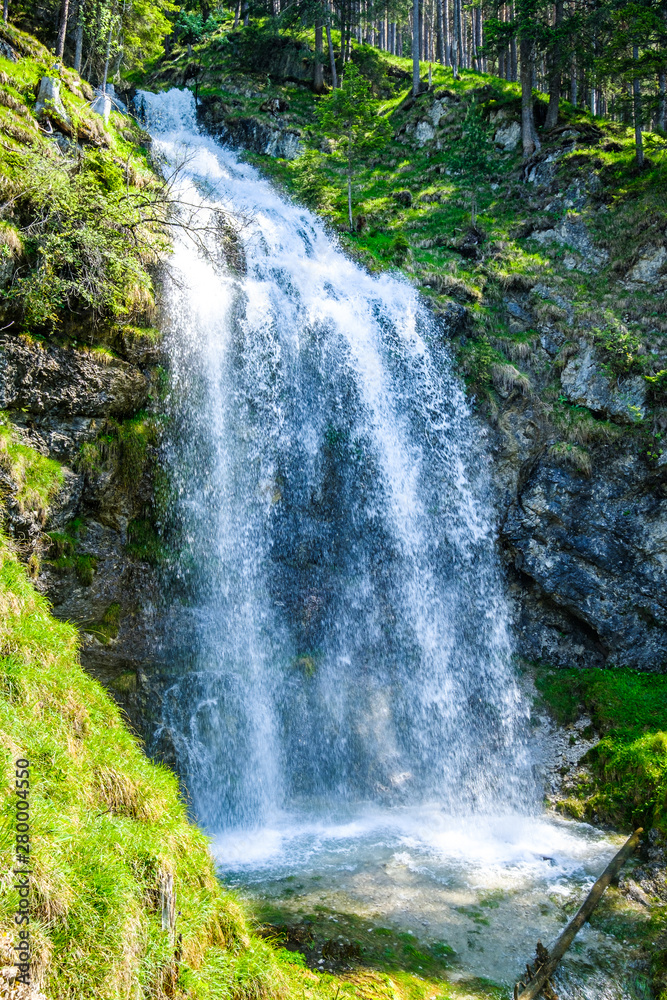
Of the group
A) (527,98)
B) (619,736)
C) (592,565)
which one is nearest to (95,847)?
(619,736)

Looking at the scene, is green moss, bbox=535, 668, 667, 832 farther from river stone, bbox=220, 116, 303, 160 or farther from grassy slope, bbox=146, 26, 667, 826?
river stone, bbox=220, 116, 303, 160

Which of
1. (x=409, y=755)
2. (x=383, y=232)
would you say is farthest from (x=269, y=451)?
(x=383, y=232)

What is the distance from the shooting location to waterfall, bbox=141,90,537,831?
33.5ft

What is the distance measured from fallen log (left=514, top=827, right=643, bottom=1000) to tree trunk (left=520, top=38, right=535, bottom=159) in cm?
2159

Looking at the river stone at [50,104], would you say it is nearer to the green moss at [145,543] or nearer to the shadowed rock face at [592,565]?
the green moss at [145,543]

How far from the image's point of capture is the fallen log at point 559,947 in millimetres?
5762

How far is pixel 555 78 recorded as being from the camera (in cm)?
2044

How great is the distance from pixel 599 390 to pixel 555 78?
14.0 m

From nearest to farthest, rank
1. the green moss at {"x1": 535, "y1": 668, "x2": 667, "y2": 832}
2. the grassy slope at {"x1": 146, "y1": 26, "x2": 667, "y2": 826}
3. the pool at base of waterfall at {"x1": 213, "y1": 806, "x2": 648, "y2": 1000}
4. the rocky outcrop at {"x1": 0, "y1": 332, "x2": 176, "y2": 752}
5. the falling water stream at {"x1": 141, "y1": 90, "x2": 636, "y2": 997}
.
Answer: the pool at base of waterfall at {"x1": 213, "y1": 806, "x2": 648, "y2": 1000} → the falling water stream at {"x1": 141, "y1": 90, "x2": 636, "y2": 997} → the rocky outcrop at {"x1": 0, "y1": 332, "x2": 176, "y2": 752} → the green moss at {"x1": 535, "y1": 668, "x2": 667, "y2": 832} → the grassy slope at {"x1": 146, "y1": 26, "x2": 667, "y2": 826}

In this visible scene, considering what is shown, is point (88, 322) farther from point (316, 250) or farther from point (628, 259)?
point (628, 259)

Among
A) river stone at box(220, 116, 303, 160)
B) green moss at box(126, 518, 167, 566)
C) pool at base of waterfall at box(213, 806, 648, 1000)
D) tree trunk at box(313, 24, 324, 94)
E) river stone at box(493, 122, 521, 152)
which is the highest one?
tree trunk at box(313, 24, 324, 94)

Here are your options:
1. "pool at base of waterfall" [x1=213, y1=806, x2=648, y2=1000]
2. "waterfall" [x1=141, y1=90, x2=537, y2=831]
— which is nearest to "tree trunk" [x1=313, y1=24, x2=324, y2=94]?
"waterfall" [x1=141, y1=90, x2=537, y2=831]

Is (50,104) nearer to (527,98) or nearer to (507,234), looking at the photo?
(507,234)

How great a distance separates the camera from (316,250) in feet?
56.1
